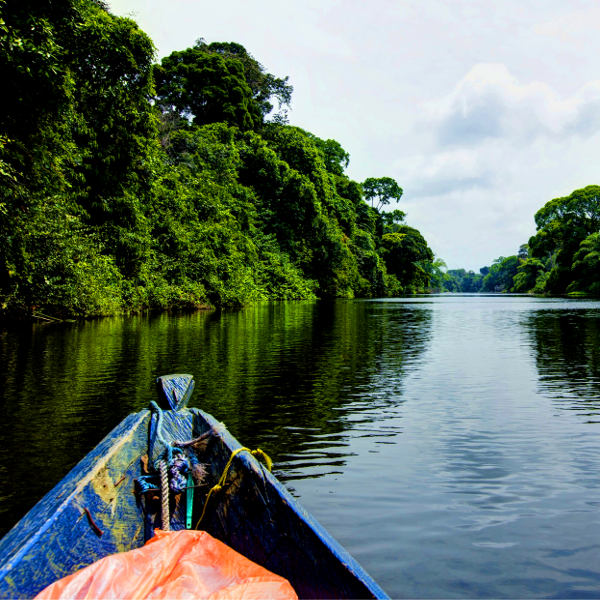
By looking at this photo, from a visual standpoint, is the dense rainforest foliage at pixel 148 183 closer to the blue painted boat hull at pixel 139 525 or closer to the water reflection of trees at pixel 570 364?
the blue painted boat hull at pixel 139 525

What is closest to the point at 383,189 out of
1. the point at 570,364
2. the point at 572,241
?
the point at 572,241

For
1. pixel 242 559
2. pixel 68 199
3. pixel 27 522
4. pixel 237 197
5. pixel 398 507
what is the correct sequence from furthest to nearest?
pixel 237 197 < pixel 68 199 < pixel 398 507 < pixel 242 559 < pixel 27 522

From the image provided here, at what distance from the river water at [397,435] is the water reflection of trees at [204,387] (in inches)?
1.5

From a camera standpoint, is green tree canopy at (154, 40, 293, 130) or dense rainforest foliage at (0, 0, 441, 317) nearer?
dense rainforest foliage at (0, 0, 441, 317)

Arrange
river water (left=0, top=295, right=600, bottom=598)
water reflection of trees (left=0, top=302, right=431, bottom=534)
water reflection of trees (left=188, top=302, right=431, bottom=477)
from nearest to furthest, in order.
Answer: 1. river water (left=0, top=295, right=600, bottom=598)
2. water reflection of trees (left=0, top=302, right=431, bottom=534)
3. water reflection of trees (left=188, top=302, right=431, bottom=477)

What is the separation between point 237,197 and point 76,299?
24.9 meters

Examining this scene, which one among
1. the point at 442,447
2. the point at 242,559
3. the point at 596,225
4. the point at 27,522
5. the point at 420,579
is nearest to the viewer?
the point at 27,522

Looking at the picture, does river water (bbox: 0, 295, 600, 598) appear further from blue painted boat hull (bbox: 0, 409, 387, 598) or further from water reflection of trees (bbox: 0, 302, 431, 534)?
blue painted boat hull (bbox: 0, 409, 387, 598)

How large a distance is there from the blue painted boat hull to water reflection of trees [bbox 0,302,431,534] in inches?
54.9

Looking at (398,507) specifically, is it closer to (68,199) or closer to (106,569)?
(106,569)

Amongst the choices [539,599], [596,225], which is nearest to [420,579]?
[539,599]

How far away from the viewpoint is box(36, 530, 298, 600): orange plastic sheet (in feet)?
8.71

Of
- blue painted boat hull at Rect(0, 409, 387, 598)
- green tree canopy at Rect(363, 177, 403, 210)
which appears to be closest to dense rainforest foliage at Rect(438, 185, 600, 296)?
green tree canopy at Rect(363, 177, 403, 210)

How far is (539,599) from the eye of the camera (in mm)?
3186
